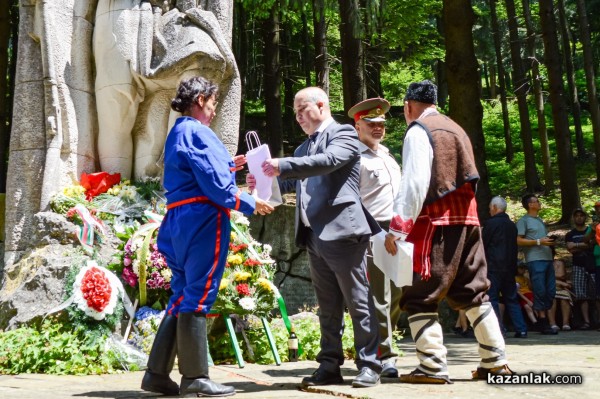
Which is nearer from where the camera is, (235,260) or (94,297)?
(94,297)

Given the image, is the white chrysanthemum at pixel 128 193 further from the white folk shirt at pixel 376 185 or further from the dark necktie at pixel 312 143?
the dark necktie at pixel 312 143

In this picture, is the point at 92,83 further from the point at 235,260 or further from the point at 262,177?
the point at 262,177

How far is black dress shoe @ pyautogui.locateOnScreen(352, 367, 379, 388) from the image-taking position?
193 inches

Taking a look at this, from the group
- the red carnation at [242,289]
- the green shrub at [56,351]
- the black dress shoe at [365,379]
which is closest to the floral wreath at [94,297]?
the green shrub at [56,351]

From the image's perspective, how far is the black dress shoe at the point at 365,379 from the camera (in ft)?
16.1

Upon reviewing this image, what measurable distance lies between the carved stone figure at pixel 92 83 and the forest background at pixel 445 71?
531 cm

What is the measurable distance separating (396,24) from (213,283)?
16.1 meters

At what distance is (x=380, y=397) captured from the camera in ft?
14.6

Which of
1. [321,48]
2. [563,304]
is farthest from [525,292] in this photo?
[321,48]

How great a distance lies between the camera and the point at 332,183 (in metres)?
5.32

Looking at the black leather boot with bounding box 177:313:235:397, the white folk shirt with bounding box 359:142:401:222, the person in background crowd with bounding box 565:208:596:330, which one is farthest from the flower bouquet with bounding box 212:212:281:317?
the person in background crowd with bounding box 565:208:596:330

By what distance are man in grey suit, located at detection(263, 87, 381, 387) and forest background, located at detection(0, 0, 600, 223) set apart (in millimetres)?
6526

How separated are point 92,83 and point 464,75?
593 cm

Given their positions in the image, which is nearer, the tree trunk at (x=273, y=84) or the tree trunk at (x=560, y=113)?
the tree trunk at (x=273, y=84)
